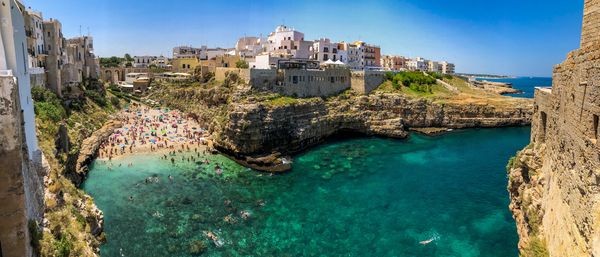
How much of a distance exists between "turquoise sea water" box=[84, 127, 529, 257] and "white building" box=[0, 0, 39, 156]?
30.4 feet

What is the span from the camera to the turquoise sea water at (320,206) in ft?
69.4

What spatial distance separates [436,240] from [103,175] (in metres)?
27.1

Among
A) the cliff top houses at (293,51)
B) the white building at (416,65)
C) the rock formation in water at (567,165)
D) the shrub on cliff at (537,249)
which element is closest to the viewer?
the rock formation in water at (567,165)

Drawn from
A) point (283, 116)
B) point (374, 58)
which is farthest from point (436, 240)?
point (374, 58)

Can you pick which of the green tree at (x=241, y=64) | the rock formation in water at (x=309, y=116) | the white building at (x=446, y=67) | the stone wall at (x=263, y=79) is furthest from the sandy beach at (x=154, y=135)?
the white building at (x=446, y=67)

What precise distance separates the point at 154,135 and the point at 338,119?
22.9 meters

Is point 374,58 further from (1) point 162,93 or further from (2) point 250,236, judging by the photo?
(2) point 250,236

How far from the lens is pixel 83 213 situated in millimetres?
16531

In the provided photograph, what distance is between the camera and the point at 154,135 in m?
46.0

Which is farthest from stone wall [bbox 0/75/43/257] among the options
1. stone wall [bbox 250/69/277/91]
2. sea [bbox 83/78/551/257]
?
stone wall [bbox 250/69/277/91]

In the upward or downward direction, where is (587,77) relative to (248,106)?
upward

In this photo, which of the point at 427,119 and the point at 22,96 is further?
the point at 427,119

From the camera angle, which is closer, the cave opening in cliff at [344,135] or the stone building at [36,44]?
the stone building at [36,44]

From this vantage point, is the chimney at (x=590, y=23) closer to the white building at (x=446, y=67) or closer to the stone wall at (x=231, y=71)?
the stone wall at (x=231, y=71)
